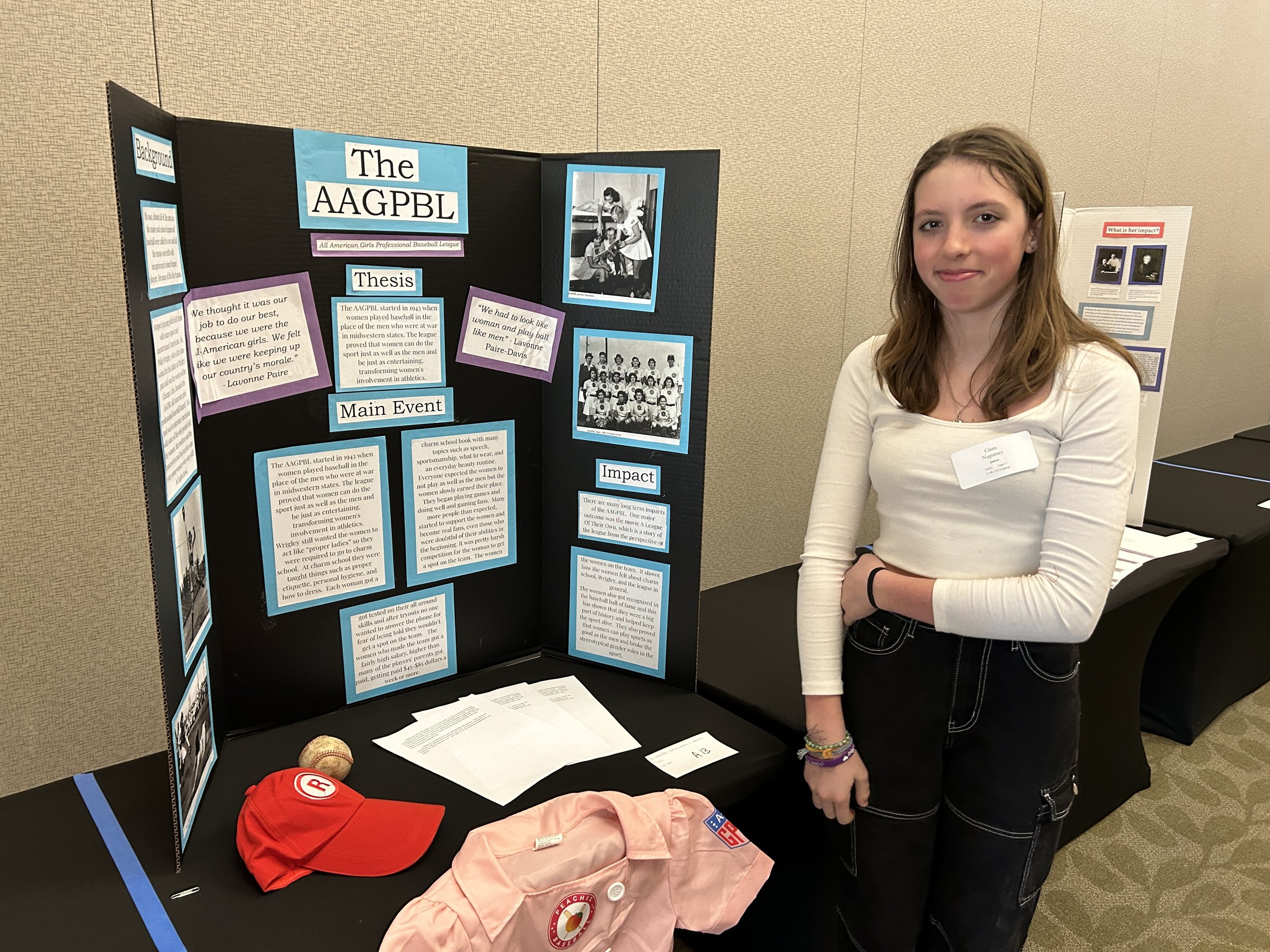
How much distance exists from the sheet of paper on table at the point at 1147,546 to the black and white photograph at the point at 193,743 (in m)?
2.00

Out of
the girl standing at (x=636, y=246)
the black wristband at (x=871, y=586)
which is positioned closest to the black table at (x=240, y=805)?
the black wristband at (x=871, y=586)

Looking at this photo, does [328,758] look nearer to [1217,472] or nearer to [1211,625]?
[1211,625]

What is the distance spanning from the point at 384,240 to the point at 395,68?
45 centimetres

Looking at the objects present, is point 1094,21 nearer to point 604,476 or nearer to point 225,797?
point 604,476

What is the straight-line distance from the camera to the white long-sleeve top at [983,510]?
1150 mm

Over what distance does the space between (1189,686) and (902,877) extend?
1.90 metres

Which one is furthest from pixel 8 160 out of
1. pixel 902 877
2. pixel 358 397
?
Result: pixel 902 877

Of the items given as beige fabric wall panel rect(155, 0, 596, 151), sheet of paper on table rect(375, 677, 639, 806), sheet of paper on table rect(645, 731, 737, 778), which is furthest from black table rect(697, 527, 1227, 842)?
beige fabric wall panel rect(155, 0, 596, 151)

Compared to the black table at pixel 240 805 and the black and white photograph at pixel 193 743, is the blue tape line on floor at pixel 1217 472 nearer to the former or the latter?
the black table at pixel 240 805

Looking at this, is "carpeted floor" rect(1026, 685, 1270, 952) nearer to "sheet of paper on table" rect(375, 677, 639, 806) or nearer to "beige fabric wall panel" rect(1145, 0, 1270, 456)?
"sheet of paper on table" rect(375, 677, 639, 806)

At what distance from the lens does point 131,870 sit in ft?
3.72

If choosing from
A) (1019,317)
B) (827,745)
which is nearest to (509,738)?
(827,745)

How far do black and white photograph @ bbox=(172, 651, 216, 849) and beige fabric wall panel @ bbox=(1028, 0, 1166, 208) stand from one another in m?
2.93

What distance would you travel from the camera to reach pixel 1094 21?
10.3 feet
